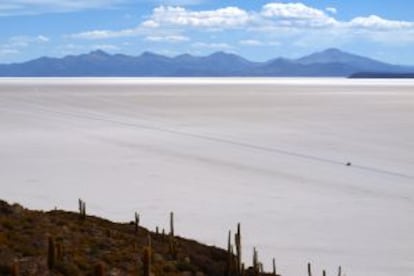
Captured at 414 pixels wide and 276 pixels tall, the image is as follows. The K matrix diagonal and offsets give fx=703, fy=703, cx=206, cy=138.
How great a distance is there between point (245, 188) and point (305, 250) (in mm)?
5706

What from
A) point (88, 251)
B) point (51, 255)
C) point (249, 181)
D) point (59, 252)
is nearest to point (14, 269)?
point (51, 255)

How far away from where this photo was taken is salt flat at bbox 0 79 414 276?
11.3 metres

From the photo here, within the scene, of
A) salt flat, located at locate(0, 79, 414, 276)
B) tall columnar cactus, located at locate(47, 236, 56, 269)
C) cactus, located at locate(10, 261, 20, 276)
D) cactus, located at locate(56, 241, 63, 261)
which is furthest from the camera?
salt flat, located at locate(0, 79, 414, 276)

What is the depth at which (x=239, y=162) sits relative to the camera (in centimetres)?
2103

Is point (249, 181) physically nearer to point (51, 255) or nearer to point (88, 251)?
point (88, 251)

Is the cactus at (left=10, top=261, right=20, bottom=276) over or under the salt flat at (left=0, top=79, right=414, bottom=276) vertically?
over

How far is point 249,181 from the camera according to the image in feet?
56.9

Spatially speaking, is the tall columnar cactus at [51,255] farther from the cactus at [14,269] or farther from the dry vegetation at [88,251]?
the cactus at [14,269]

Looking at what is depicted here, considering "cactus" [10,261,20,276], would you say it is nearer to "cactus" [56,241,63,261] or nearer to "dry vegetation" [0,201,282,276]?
"dry vegetation" [0,201,282,276]

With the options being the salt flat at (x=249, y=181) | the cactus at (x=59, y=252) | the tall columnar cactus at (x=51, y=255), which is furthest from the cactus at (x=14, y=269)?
the salt flat at (x=249, y=181)

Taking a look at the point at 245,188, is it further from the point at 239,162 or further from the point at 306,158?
the point at 306,158

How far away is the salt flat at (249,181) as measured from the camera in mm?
11289

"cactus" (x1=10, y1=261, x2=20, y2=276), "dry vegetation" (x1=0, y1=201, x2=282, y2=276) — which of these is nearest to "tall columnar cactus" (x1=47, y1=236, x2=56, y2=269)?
"dry vegetation" (x1=0, y1=201, x2=282, y2=276)

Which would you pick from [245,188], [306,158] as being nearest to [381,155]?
[306,158]
